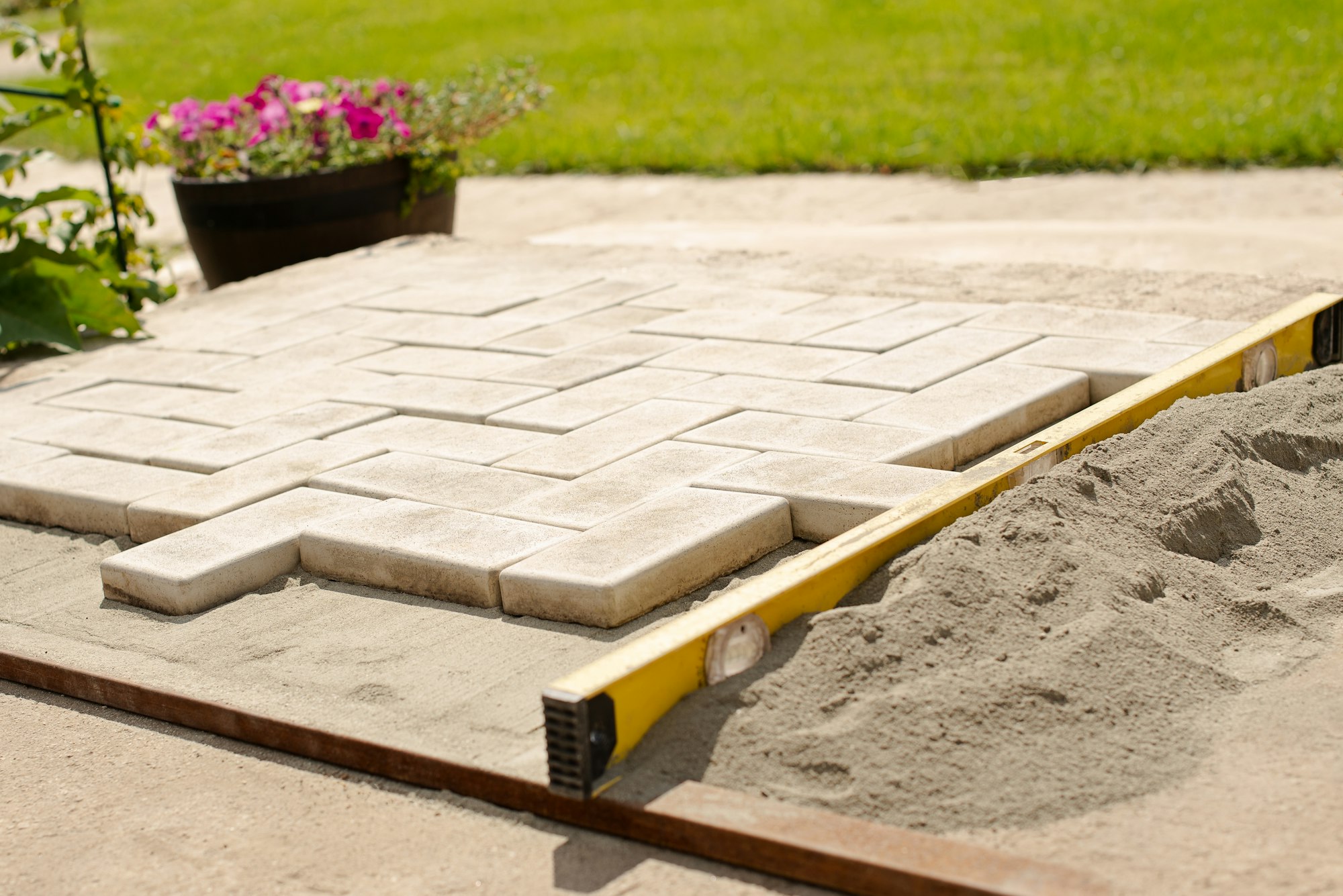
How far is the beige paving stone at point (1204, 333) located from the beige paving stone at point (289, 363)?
8.96 feet

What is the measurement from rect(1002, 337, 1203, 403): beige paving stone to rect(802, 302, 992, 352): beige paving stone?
398 millimetres

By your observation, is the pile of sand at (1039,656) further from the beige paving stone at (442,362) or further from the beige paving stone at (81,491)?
the beige paving stone at (442,362)

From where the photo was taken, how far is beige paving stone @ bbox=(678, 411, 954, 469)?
12.1 feet

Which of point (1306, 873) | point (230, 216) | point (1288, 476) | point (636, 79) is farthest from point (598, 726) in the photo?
point (636, 79)

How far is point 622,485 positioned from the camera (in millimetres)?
3660

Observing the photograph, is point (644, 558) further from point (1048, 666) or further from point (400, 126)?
point (400, 126)

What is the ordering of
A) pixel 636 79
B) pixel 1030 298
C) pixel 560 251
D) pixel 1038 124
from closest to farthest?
pixel 1030 298, pixel 560 251, pixel 1038 124, pixel 636 79

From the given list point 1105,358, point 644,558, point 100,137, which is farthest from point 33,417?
point 1105,358

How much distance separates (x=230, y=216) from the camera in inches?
278

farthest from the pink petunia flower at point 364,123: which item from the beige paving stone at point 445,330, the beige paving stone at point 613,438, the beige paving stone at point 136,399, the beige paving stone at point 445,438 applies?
the beige paving stone at point 613,438

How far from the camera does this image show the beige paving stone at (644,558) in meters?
3.05

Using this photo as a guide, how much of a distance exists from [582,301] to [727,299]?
1.97 ft

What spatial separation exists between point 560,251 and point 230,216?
172cm

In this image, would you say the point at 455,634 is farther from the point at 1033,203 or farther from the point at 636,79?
the point at 636,79
